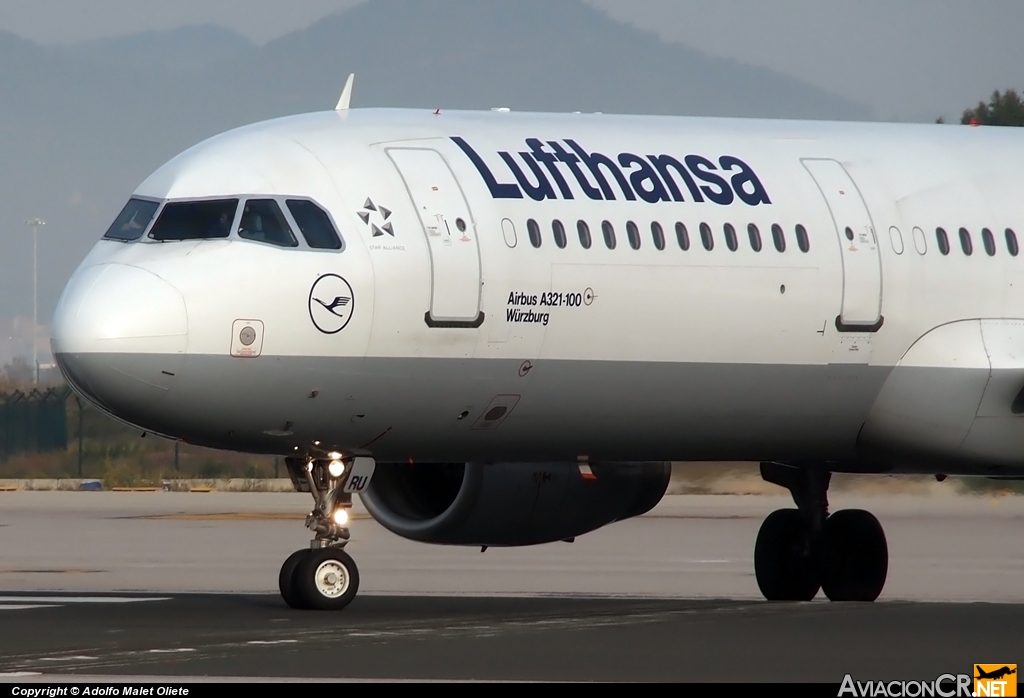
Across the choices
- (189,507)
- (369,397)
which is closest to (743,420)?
(369,397)

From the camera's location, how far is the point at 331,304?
1781cm

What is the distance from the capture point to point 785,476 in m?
23.0

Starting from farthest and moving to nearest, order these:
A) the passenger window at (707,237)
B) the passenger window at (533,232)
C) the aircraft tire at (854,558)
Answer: the aircraft tire at (854,558)
the passenger window at (707,237)
the passenger window at (533,232)

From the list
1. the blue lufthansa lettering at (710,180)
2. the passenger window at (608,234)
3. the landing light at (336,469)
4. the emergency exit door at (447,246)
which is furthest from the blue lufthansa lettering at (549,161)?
the landing light at (336,469)

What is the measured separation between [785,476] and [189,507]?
24.7 meters

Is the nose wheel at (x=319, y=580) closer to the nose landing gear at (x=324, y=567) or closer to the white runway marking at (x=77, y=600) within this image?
the nose landing gear at (x=324, y=567)

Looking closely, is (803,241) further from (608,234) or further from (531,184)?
(531,184)

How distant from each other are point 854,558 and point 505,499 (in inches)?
166

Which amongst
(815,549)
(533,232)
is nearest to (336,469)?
(533,232)

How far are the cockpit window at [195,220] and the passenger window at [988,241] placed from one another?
727 cm

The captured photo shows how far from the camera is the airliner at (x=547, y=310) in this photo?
58.2 feet

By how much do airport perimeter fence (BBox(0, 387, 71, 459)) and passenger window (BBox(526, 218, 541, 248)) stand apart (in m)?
42.8

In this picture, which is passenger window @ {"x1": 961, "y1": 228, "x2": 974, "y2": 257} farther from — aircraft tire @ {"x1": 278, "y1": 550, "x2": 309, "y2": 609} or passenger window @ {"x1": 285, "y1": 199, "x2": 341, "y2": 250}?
aircraft tire @ {"x1": 278, "y1": 550, "x2": 309, "y2": 609}

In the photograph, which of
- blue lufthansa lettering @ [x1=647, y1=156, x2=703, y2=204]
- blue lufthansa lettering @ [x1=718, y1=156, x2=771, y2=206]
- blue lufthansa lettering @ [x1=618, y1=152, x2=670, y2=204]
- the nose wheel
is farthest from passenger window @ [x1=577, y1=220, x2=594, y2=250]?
the nose wheel
